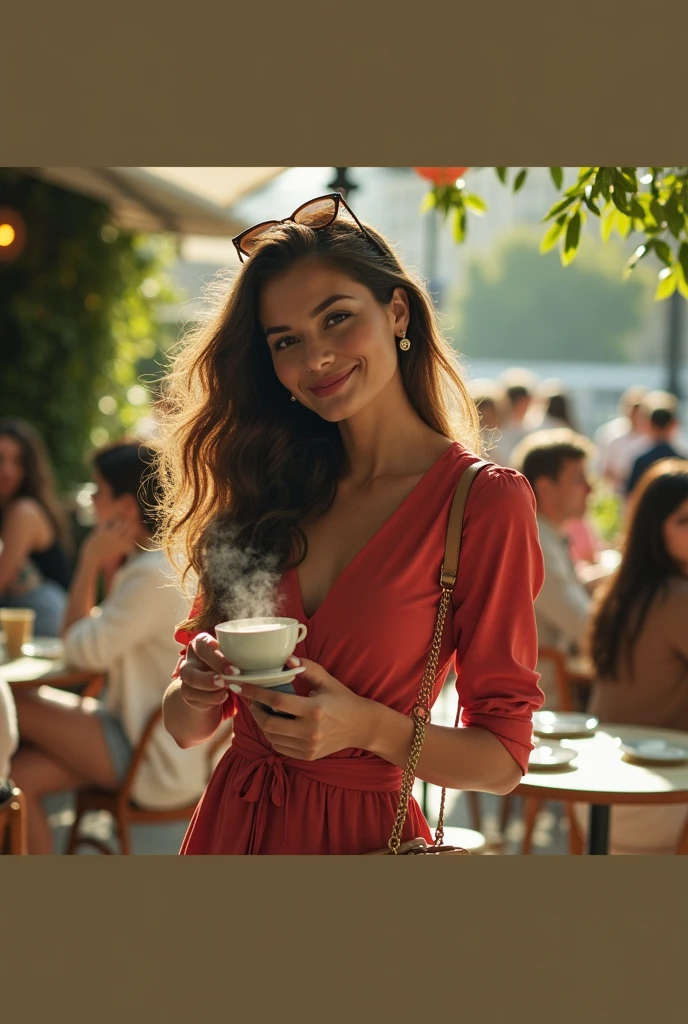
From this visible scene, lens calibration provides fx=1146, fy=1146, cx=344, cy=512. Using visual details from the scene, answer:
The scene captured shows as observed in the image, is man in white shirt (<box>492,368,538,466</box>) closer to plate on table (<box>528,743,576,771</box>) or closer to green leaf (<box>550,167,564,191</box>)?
plate on table (<box>528,743,576,771</box>)

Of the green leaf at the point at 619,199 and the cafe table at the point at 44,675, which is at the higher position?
the green leaf at the point at 619,199

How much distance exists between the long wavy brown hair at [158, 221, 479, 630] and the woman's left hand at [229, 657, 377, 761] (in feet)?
1.04

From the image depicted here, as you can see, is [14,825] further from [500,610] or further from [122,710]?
[122,710]

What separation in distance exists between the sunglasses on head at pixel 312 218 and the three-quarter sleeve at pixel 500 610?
0.52m

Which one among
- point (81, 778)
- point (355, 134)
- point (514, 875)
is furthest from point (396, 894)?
point (81, 778)

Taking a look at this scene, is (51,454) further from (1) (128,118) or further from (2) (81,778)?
(1) (128,118)

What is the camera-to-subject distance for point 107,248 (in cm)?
945

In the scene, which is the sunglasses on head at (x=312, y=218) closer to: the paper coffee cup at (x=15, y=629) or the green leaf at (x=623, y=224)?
the green leaf at (x=623, y=224)

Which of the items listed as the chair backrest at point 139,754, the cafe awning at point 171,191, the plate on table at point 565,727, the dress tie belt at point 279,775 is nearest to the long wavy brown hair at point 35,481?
the cafe awning at point 171,191

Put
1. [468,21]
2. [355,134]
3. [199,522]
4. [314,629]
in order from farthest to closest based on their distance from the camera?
[199,522], [314,629], [355,134], [468,21]

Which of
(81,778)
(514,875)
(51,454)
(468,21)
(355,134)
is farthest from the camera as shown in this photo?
(51,454)

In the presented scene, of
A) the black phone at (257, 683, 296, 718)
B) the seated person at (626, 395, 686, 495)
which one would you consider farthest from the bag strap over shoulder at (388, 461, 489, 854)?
the seated person at (626, 395, 686, 495)

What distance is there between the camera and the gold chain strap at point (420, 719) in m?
1.64

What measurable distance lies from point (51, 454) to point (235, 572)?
754 centimetres
